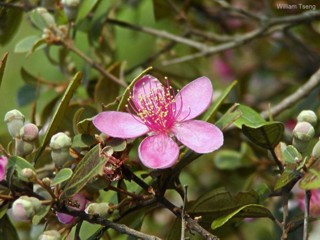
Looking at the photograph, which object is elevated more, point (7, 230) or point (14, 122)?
point (14, 122)

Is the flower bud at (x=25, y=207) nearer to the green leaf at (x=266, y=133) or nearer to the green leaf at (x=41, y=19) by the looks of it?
the green leaf at (x=266, y=133)

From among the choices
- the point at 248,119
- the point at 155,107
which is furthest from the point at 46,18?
the point at 248,119

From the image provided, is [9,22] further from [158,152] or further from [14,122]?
[158,152]

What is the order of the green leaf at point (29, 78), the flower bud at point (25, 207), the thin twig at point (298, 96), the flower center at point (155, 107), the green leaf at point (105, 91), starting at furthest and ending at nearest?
1. the green leaf at point (29, 78)
2. the thin twig at point (298, 96)
3. the green leaf at point (105, 91)
4. the flower center at point (155, 107)
5. the flower bud at point (25, 207)

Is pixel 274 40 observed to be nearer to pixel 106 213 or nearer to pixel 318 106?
pixel 318 106

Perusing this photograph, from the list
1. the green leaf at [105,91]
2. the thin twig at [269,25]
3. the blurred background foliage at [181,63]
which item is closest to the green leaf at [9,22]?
the blurred background foliage at [181,63]

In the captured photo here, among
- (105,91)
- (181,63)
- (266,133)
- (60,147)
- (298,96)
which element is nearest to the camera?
(60,147)
